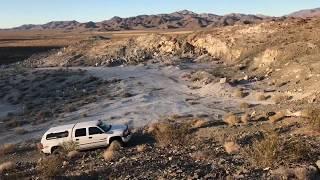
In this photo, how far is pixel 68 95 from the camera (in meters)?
45.1

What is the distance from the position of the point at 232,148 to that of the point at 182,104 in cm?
1799

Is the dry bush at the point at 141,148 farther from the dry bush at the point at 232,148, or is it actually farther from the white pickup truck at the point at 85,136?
the dry bush at the point at 232,148

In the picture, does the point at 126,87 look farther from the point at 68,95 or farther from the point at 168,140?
the point at 168,140

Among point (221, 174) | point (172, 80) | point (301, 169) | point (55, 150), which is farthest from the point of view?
point (172, 80)

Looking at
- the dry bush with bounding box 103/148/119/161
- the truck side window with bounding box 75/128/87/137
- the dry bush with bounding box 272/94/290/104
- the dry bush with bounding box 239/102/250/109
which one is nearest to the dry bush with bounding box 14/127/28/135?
the truck side window with bounding box 75/128/87/137

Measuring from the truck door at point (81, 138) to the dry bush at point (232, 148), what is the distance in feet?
21.0

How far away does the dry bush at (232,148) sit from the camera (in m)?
17.6

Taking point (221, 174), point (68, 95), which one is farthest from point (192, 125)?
point (68, 95)

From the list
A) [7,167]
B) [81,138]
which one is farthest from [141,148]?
[7,167]

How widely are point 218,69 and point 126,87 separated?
1004cm

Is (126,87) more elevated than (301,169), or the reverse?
(301,169)

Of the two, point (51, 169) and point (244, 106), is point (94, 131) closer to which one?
point (51, 169)

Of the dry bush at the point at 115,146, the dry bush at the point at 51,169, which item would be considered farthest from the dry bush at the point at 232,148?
the dry bush at the point at 51,169

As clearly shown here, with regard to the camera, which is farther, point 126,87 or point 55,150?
point 126,87
